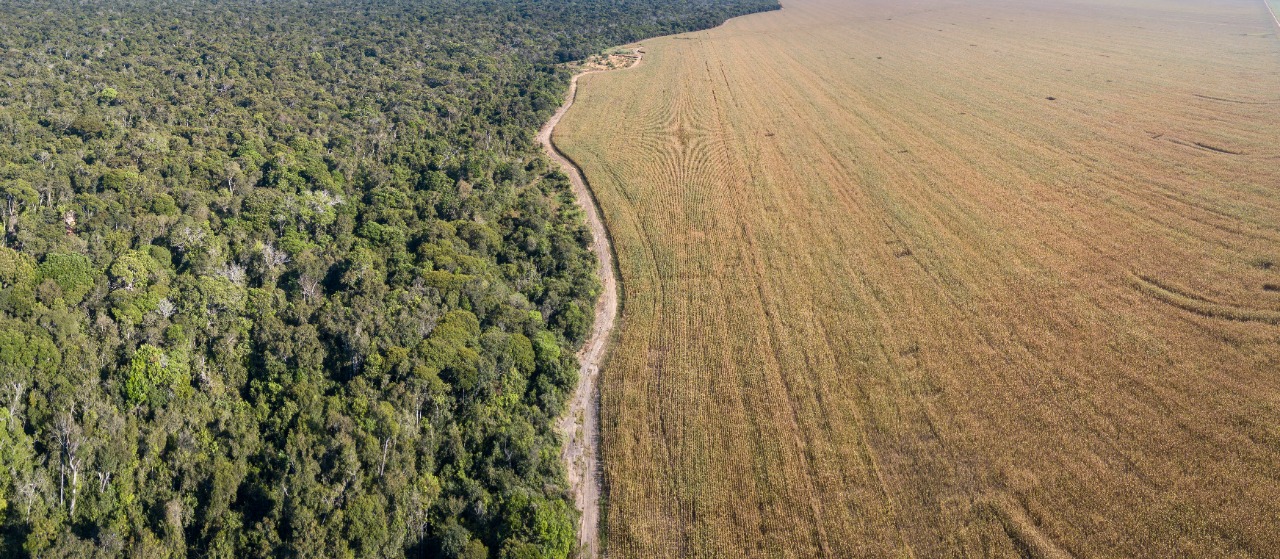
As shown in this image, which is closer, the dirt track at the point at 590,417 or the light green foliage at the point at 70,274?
the dirt track at the point at 590,417

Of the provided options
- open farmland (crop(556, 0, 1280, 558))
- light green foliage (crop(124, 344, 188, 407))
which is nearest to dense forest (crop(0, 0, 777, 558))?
light green foliage (crop(124, 344, 188, 407))

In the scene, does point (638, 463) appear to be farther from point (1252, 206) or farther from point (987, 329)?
point (1252, 206)

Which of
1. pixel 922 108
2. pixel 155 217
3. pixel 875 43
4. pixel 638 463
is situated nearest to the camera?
pixel 638 463

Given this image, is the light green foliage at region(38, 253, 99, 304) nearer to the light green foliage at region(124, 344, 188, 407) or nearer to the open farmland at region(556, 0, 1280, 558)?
the light green foliage at region(124, 344, 188, 407)

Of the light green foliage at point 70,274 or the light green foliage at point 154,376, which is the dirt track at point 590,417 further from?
the light green foliage at point 70,274

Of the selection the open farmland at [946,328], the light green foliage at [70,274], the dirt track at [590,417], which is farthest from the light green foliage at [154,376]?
the open farmland at [946,328]

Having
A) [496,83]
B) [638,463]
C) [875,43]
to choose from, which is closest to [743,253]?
[638,463]
